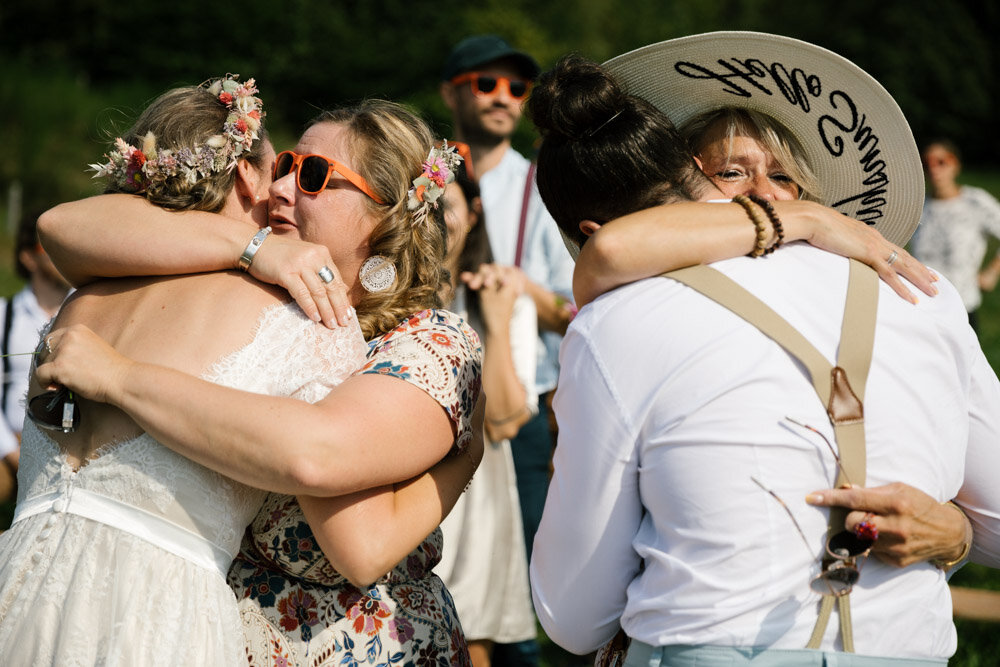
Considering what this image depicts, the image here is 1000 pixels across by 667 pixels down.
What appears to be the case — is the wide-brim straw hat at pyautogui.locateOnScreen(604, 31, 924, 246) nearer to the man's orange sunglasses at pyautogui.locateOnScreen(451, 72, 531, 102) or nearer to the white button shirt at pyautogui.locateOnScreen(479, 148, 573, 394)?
the white button shirt at pyautogui.locateOnScreen(479, 148, 573, 394)

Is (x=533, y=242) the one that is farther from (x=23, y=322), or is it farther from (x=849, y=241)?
(x=849, y=241)

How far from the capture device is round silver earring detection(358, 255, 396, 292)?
8.13ft

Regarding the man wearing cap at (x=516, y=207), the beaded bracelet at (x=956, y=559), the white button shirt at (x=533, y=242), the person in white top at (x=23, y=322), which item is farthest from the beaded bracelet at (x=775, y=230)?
the person in white top at (x=23, y=322)

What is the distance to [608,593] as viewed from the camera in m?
1.92

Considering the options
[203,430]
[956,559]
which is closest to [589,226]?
[203,430]

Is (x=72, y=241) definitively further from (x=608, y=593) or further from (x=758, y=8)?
(x=758, y=8)

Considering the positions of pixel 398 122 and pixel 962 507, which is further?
pixel 398 122

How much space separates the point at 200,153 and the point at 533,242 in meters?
3.27

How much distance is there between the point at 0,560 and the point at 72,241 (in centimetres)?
70

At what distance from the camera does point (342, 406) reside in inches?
76.9

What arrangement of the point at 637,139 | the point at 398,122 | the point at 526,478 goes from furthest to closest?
1. the point at 526,478
2. the point at 398,122
3. the point at 637,139

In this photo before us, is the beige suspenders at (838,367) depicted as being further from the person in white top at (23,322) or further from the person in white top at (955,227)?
the person in white top at (955,227)

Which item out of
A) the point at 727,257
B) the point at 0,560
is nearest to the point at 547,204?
the point at 727,257

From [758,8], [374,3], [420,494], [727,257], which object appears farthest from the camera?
[758,8]
